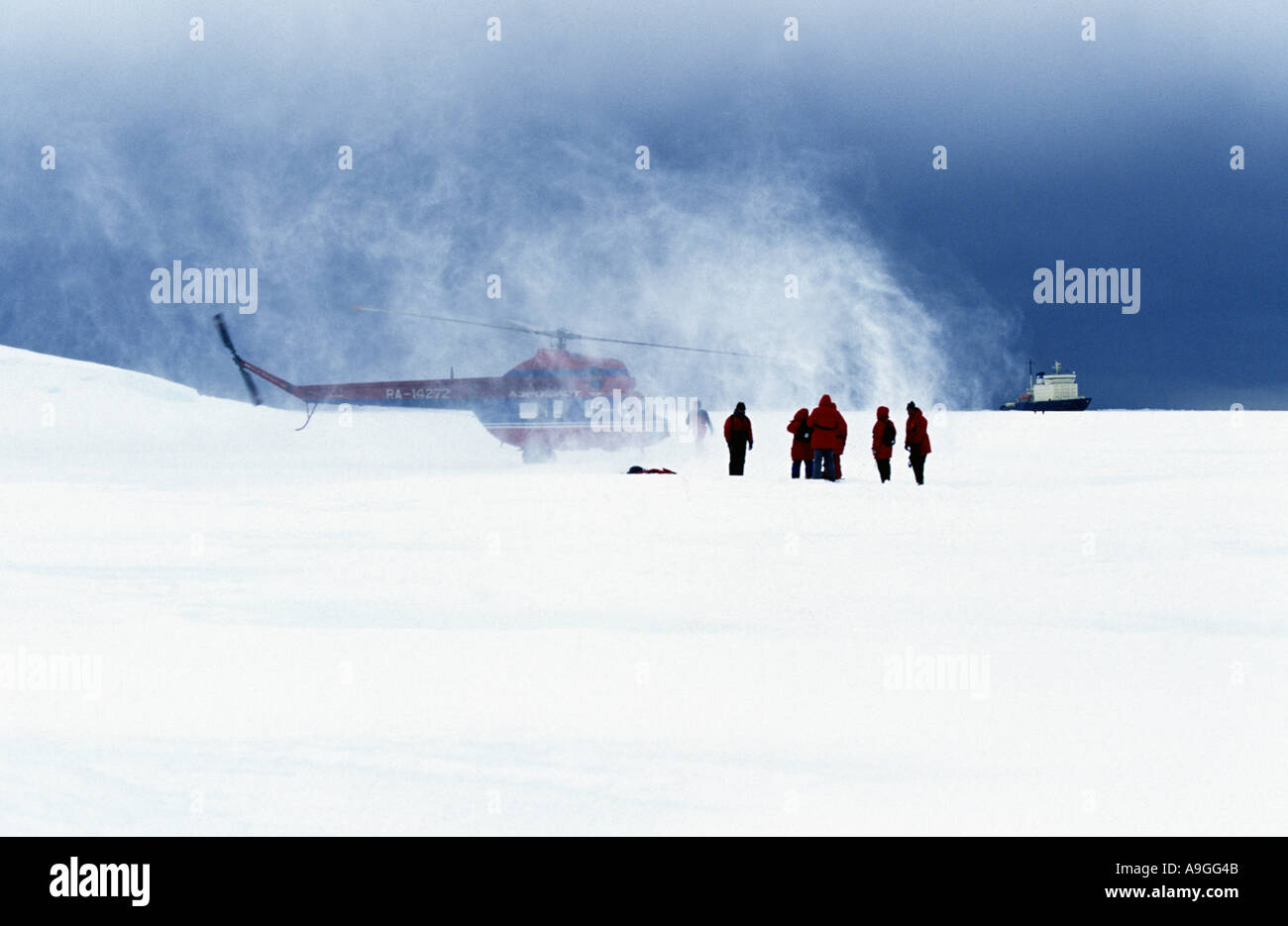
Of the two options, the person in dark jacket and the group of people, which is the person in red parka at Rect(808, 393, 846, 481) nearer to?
the group of people

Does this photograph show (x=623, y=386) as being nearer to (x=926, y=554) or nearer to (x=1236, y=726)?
(x=926, y=554)

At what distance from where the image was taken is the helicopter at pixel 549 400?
75.7ft

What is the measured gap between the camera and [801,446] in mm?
15008

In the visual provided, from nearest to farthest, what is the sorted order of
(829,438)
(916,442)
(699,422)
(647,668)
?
(647,668) < (829,438) < (916,442) < (699,422)

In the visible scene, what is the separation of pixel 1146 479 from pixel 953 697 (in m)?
12.7

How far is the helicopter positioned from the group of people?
7564mm

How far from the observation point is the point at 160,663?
216 inches

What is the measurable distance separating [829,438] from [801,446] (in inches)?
20.9

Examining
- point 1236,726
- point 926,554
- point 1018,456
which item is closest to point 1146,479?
point 1018,456

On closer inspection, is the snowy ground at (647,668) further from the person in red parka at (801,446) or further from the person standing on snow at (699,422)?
the person standing on snow at (699,422)

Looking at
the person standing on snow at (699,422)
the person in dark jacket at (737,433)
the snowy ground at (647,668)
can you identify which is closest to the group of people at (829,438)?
the person in dark jacket at (737,433)

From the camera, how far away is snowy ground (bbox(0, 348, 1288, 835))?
3756mm

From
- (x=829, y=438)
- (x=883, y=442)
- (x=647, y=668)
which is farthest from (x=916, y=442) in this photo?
(x=647, y=668)

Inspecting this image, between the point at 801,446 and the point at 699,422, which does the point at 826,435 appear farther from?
the point at 699,422
